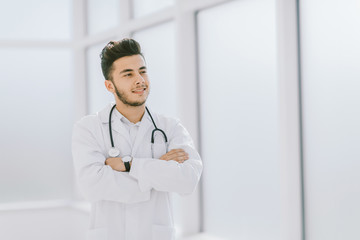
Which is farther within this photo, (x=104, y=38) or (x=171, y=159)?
(x=104, y=38)

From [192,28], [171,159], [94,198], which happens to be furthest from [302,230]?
[192,28]

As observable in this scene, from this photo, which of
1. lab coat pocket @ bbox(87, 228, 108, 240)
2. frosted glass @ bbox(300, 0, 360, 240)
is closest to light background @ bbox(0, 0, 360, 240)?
frosted glass @ bbox(300, 0, 360, 240)

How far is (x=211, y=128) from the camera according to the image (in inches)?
113

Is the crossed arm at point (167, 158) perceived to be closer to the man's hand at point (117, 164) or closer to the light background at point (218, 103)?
the man's hand at point (117, 164)

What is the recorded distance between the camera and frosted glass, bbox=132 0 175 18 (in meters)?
3.23

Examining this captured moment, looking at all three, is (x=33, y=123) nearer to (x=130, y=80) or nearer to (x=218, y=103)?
(x=218, y=103)

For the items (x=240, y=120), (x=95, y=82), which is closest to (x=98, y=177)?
(x=240, y=120)

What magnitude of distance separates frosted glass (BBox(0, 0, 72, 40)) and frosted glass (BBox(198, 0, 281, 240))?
5.69ft

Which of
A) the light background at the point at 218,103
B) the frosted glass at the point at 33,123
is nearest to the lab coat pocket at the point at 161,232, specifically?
the light background at the point at 218,103

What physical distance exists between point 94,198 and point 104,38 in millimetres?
2422

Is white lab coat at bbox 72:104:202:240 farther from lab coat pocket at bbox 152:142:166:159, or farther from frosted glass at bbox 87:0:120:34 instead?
frosted glass at bbox 87:0:120:34

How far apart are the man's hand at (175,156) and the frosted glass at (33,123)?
274cm

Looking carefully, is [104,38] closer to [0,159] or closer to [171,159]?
[0,159]

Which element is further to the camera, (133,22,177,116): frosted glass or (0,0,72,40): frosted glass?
(0,0,72,40): frosted glass
